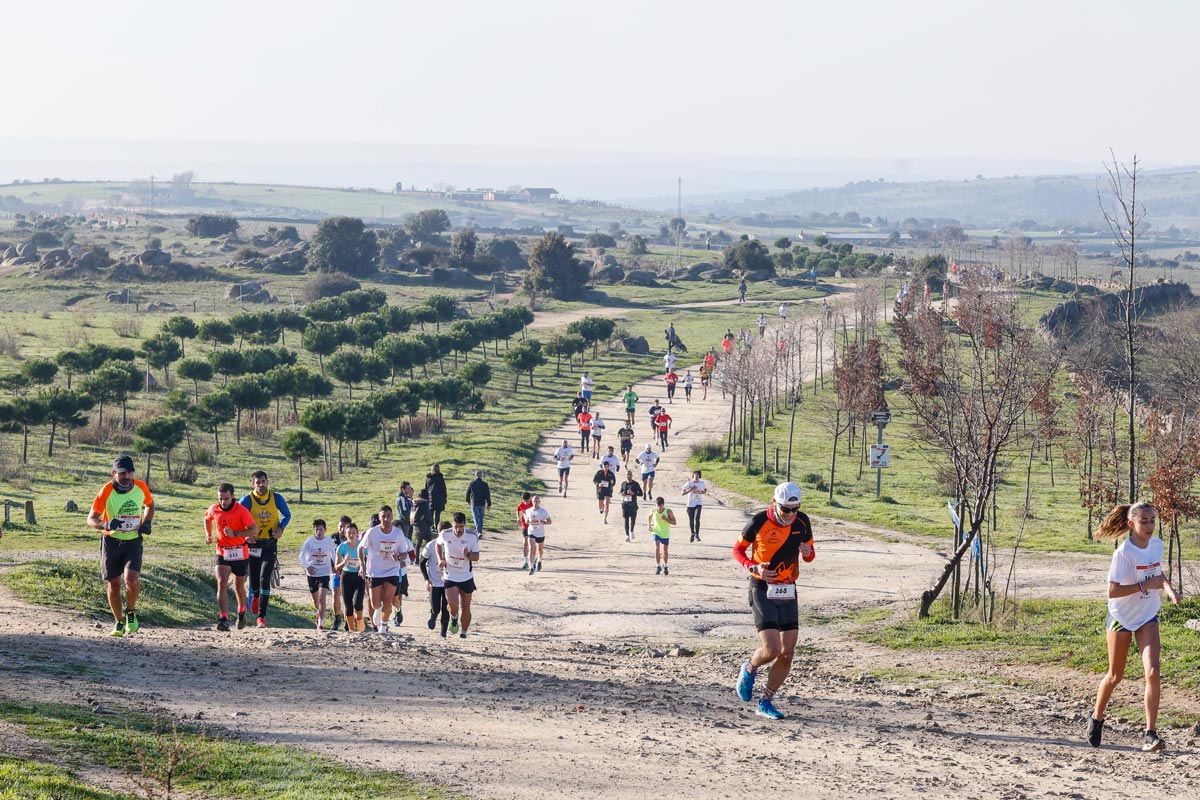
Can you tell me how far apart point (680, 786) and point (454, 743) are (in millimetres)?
2106

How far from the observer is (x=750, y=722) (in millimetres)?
11430

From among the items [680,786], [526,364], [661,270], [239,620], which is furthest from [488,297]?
[680,786]

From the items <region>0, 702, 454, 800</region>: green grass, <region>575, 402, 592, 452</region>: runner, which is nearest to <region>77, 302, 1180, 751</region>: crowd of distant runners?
<region>0, 702, 454, 800</region>: green grass

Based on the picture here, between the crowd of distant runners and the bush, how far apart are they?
78212mm

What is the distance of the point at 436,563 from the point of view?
17047 mm

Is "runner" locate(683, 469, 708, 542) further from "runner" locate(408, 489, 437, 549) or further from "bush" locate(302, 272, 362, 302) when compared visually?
"bush" locate(302, 272, 362, 302)

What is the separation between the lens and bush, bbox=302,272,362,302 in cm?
10264

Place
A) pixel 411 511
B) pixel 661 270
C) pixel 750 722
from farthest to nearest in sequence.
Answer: pixel 661 270 → pixel 411 511 → pixel 750 722

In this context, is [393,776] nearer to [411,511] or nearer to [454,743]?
[454,743]

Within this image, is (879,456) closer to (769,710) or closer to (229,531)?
(229,531)

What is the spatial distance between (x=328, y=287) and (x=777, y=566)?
9588 centimetres

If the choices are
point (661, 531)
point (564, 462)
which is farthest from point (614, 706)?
point (564, 462)

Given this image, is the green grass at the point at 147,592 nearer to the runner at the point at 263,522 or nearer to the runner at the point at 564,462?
the runner at the point at 263,522

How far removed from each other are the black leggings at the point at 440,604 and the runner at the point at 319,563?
1410 mm
